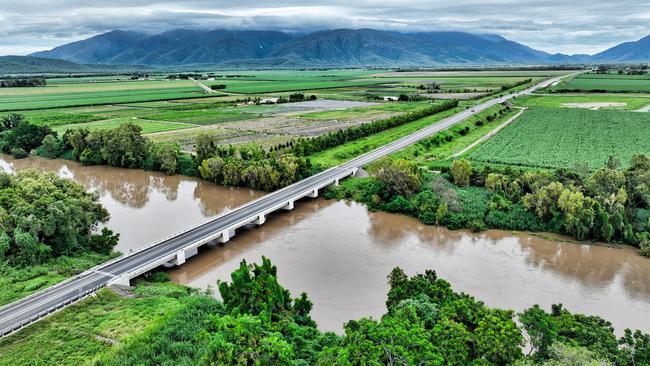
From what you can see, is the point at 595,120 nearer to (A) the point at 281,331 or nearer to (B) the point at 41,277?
(A) the point at 281,331

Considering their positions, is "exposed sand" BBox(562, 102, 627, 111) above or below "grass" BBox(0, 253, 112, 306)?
above

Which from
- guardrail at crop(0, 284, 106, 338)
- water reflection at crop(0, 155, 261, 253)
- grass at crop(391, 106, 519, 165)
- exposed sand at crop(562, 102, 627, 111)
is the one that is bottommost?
water reflection at crop(0, 155, 261, 253)

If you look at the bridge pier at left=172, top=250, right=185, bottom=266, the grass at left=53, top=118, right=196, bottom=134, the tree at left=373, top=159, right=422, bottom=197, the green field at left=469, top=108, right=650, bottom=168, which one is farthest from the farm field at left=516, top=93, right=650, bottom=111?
the bridge pier at left=172, top=250, right=185, bottom=266

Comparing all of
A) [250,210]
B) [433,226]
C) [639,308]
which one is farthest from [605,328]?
[250,210]

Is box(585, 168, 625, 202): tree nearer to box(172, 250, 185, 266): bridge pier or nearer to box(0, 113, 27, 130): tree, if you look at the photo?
box(172, 250, 185, 266): bridge pier

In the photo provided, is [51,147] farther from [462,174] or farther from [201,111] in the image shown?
[462,174]

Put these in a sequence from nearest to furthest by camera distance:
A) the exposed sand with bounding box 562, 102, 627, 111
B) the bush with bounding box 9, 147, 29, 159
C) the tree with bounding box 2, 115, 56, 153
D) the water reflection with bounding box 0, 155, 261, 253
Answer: the water reflection with bounding box 0, 155, 261, 253 → the bush with bounding box 9, 147, 29, 159 → the tree with bounding box 2, 115, 56, 153 → the exposed sand with bounding box 562, 102, 627, 111

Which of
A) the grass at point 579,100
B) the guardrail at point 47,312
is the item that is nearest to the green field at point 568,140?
the grass at point 579,100
